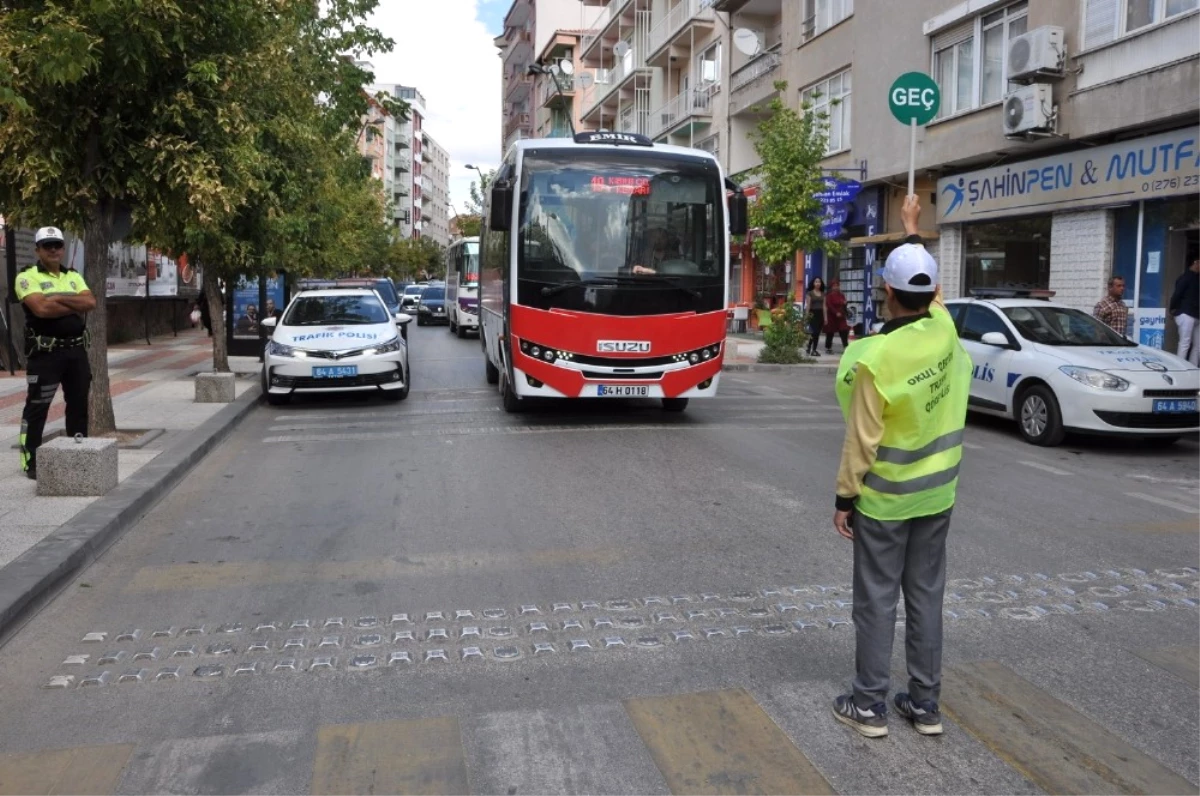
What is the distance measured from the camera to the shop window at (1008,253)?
19.5 meters

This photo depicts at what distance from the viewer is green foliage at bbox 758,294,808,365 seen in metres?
21.9

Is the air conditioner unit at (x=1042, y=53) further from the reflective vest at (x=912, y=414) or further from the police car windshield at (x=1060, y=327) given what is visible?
the reflective vest at (x=912, y=414)

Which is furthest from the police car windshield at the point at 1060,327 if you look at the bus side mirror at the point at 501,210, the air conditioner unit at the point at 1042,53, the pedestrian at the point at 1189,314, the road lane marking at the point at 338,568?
the road lane marking at the point at 338,568

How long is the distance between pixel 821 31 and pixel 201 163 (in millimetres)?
20870

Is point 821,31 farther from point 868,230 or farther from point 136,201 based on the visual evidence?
point 136,201

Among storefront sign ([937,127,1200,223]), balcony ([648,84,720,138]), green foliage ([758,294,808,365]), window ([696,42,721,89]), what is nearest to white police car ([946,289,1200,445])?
storefront sign ([937,127,1200,223])

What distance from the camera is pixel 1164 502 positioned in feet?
27.6

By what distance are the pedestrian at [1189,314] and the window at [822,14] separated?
1364 centimetres

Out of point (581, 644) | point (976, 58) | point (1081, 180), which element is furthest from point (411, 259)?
point (581, 644)

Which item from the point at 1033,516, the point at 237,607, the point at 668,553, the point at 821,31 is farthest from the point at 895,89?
the point at 237,607

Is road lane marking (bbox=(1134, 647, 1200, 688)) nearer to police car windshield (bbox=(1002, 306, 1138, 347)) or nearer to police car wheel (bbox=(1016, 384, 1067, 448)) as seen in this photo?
police car wheel (bbox=(1016, 384, 1067, 448))

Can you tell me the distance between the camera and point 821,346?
92.8ft

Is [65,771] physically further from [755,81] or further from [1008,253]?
[755,81]

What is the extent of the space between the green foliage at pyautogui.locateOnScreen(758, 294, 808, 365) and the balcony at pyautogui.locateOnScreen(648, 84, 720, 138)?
53.4 feet
